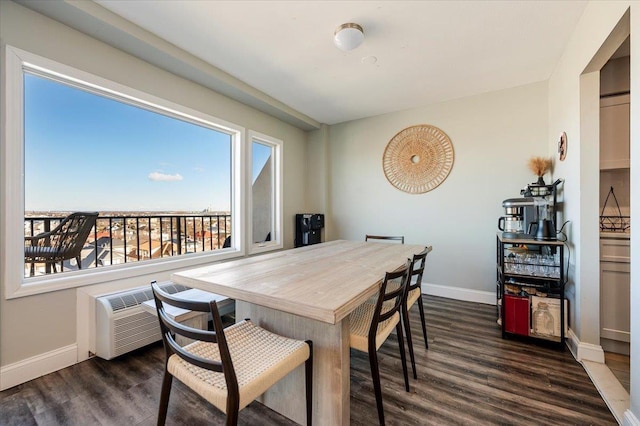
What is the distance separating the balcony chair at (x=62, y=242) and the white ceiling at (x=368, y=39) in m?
1.50

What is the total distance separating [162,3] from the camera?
1.82m

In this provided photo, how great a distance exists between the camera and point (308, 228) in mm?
4090

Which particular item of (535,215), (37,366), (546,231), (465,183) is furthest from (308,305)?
(465,183)

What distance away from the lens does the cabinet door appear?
1948 millimetres

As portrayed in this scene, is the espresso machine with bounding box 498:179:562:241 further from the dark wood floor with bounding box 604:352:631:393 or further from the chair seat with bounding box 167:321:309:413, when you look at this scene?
the chair seat with bounding box 167:321:309:413

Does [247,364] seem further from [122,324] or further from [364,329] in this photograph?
[122,324]

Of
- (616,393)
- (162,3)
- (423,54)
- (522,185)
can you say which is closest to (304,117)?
(423,54)

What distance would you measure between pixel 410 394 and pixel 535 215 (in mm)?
2057

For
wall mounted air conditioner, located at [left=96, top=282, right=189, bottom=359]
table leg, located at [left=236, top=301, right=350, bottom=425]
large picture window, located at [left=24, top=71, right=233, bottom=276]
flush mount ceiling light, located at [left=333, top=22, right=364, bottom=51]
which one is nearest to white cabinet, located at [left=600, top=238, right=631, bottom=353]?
table leg, located at [left=236, top=301, right=350, bottom=425]

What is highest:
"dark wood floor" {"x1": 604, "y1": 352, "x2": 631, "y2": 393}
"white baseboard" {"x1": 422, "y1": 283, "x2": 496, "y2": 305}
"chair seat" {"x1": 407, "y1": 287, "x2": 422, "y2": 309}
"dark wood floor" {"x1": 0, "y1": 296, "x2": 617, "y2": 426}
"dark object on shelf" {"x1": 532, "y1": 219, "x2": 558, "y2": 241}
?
"dark object on shelf" {"x1": 532, "y1": 219, "x2": 558, "y2": 241}

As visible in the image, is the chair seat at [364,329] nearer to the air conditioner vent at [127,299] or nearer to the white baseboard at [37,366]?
the air conditioner vent at [127,299]

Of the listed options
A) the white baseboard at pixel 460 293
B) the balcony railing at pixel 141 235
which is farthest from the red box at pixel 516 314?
the balcony railing at pixel 141 235

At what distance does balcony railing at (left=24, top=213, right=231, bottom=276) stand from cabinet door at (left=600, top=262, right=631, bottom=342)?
3.66 metres

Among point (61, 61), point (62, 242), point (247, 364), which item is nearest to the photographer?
point (247, 364)
